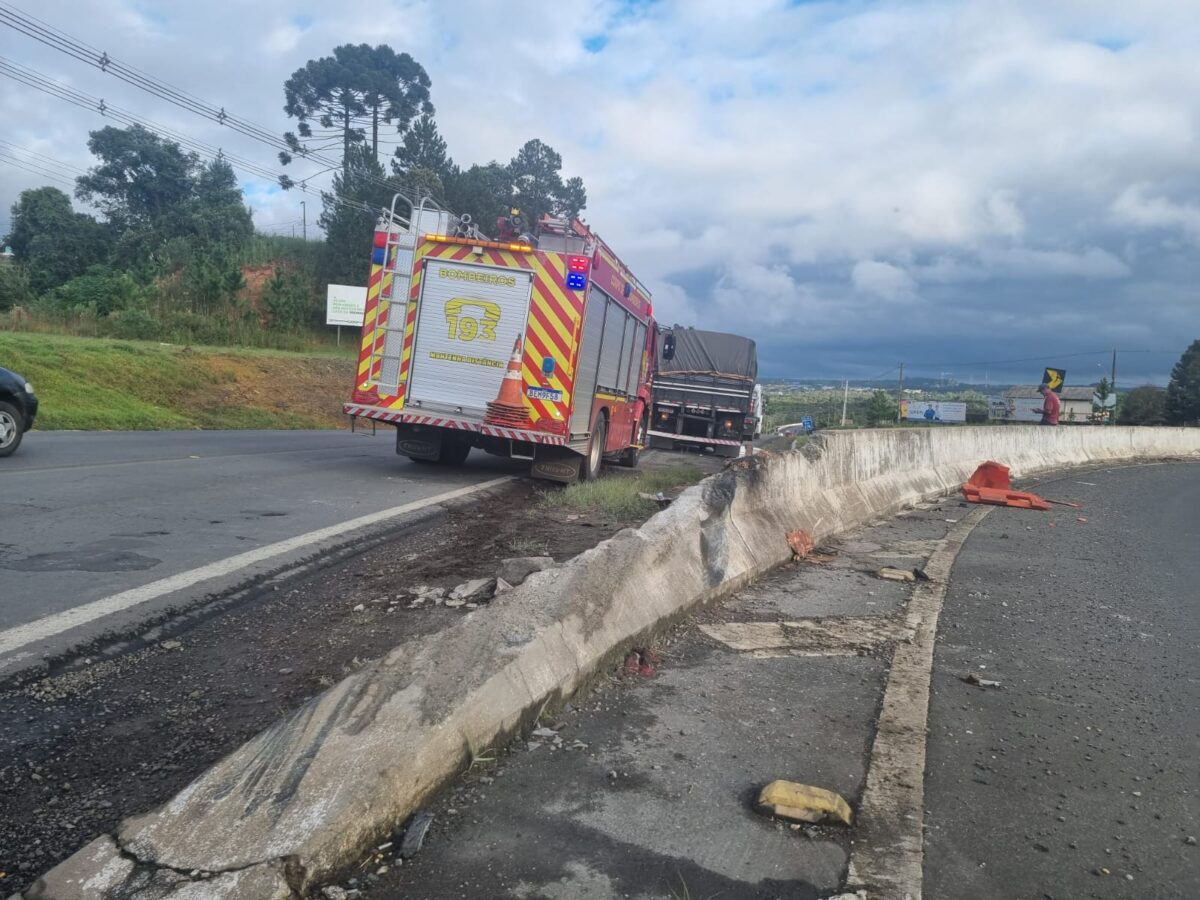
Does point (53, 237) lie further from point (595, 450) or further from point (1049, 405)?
point (1049, 405)

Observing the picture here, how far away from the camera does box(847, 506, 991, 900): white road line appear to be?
285cm

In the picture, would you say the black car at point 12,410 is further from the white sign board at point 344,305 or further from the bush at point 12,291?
the white sign board at point 344,305

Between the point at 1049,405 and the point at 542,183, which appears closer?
the point at 1049,405

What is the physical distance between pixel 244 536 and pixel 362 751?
4.84m

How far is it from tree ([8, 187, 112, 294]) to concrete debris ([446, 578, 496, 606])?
4727cm

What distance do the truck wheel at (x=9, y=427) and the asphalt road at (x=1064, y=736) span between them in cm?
1061

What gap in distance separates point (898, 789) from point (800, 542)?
4.57 meters

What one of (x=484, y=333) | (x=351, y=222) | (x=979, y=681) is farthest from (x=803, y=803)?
(x=351, y=222)

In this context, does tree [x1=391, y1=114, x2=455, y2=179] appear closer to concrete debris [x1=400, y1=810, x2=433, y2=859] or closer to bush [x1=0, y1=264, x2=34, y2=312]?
bush [x1=0, y1=264, x2=34, y2=312]

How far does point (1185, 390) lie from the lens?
232 ft

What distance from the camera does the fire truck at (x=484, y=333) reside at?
11.7 meters

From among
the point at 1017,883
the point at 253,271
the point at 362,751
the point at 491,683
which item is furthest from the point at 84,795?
the point at 253,271

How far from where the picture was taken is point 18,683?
408cm

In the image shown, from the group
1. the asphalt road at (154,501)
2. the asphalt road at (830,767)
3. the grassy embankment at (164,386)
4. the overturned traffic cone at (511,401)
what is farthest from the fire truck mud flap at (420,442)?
the grassy embankment at (164,386)
